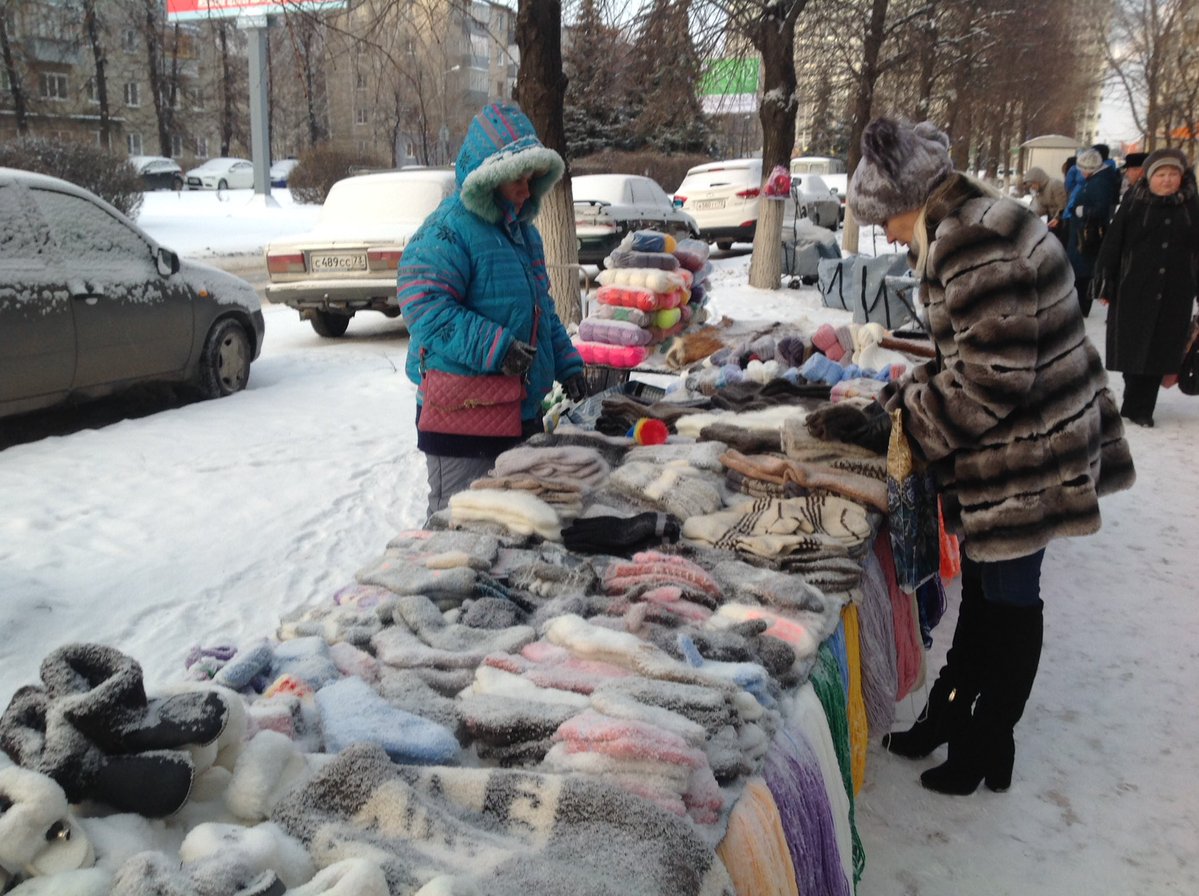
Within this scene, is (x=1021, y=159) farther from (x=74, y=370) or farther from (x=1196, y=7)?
(x=74, y=370)

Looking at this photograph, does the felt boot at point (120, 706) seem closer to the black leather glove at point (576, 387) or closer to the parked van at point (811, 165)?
the black leather glove at point (576, 387)

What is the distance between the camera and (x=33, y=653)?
12.1 feet

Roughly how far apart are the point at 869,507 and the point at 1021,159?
137 feet

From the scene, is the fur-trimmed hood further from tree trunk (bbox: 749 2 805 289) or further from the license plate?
tree trunk (bbox: 749 2 805 289)

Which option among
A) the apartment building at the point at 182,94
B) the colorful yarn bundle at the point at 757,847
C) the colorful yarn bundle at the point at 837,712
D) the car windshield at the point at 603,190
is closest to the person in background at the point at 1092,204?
the car windshield at the point at 603,190

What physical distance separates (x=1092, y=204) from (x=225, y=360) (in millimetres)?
9179

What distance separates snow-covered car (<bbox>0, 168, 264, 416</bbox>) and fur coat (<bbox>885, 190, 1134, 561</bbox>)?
5.42 m

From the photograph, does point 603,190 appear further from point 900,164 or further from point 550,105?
point 900,164

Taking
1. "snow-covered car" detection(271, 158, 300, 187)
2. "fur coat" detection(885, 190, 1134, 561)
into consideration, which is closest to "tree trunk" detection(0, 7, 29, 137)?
"snow-covered car" detection(271, 158, 300, 187)

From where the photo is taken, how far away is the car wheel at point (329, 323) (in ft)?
34.8

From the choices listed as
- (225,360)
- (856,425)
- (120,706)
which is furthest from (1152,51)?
(120,706)

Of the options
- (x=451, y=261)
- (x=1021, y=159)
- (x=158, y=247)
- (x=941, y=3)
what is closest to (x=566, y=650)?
(x=451, y=261)

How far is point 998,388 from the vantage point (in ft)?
7.91

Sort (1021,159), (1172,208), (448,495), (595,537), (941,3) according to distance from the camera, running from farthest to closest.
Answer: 1. (1021,159)
2. (941,3)
3. (1172,208)
4. (448,495)
5. (595,537)
